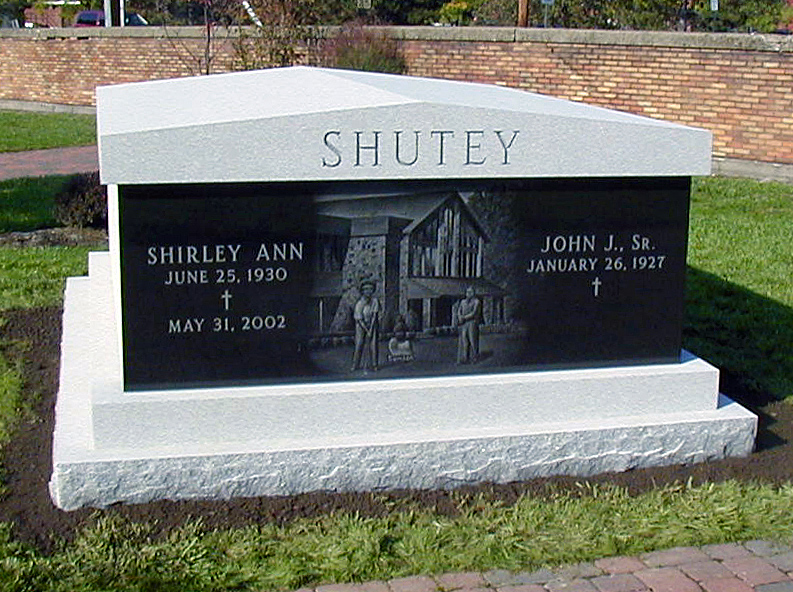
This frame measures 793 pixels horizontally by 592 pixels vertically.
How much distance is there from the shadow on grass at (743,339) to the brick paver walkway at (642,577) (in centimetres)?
131

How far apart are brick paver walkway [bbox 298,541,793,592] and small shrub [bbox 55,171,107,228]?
7242 mm

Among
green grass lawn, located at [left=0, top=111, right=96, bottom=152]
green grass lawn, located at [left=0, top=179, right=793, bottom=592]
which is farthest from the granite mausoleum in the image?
green grass lawn, located at [left=0, top=111, right=96, bottom=152]

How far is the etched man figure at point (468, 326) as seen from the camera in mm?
4840

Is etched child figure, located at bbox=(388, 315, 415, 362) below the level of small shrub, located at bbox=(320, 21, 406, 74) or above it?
below

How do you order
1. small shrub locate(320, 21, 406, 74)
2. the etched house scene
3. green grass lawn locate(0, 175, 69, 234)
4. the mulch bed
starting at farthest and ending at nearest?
small shrub locate(320, 21, 406, 74), green grass lawn locate(0, 175, 69, 234), the etched house scene, the mulch bed

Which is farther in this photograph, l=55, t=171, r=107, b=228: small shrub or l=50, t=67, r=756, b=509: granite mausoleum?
l=55, t=171, r=107, b=228: small shrub

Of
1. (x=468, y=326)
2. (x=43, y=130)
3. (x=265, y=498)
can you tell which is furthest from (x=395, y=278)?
(x=43, y=130)

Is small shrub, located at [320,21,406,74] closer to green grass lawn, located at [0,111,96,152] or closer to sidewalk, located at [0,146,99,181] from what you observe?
sidewalk, located at [0,146,99,181]

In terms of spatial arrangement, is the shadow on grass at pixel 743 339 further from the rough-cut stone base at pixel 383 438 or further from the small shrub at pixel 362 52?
the small shrub at pixel 362 52

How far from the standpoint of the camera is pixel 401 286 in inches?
187

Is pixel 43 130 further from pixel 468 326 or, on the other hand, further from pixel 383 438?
pixel 383 438

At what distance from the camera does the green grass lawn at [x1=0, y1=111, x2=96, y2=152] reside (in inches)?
723

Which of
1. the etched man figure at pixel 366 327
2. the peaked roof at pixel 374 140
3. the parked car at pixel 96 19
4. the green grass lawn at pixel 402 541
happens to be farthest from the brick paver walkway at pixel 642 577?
the parked car at pixel 96 19

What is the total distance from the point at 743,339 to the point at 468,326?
9.30 feet
